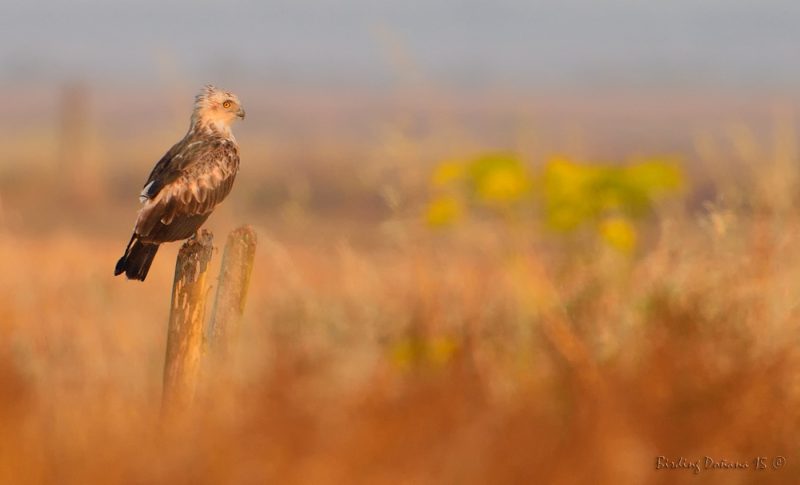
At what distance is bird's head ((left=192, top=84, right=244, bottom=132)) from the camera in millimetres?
9258

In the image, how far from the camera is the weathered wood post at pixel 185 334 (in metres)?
5.97

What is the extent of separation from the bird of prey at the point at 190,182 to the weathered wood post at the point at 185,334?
1.21 meters

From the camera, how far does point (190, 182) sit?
8.40 m

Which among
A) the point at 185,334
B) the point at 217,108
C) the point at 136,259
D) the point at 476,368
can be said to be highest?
the point at 217,108

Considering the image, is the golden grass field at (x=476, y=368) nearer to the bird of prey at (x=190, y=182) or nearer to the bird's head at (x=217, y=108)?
the bird of prey at (x=190, y=182)

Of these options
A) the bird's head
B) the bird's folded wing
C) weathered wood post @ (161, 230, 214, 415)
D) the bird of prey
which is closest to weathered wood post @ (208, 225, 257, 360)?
weathered wood post @ (161, 230, 214, 415)

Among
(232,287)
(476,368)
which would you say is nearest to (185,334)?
(232,287)

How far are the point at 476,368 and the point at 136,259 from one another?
103 inches

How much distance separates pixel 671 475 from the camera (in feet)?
15.8

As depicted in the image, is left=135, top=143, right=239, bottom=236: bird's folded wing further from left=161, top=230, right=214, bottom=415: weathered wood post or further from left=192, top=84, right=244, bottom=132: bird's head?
left=161, top=230, right=214, bottom=415: weathered wood post

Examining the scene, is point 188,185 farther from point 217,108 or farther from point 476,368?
point 476,368

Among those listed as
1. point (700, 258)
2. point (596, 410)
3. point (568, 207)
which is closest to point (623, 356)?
point (596, 410)

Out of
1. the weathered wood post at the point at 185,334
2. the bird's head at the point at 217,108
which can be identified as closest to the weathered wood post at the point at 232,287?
the weathered wood post at the point at 185,334

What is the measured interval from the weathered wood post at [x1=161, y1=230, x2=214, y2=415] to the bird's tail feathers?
1.25 meters
